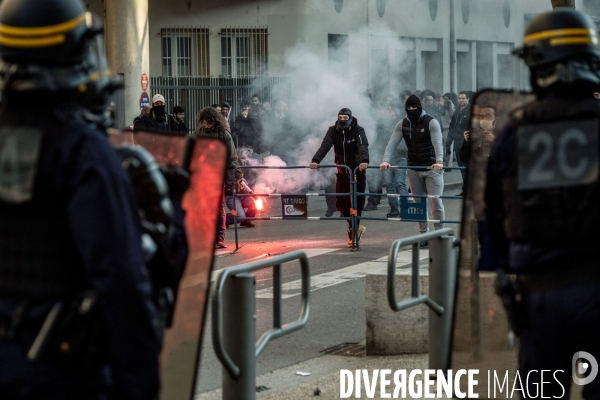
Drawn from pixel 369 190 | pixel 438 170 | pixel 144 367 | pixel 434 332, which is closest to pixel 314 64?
pixel 369 190

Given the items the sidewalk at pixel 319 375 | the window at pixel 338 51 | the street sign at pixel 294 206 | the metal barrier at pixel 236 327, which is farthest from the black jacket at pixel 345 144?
the window at pixel 338 51

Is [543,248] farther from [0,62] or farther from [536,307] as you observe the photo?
[0,62]

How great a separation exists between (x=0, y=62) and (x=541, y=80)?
1.78 m

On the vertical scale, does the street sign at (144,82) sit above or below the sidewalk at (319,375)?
above

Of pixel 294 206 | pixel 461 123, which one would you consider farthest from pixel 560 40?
pixel 461 123

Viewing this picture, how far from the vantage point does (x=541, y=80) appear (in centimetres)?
350

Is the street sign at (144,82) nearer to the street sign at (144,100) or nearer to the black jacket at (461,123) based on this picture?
the street sign at (144,100)

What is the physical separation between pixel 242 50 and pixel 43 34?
24.1 meters

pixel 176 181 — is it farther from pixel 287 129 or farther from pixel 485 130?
pixel 287 129

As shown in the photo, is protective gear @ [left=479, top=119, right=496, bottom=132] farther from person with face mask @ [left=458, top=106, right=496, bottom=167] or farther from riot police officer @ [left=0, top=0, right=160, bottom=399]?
riot police officer @ [left=0, top=0, right=160, bottom=399]

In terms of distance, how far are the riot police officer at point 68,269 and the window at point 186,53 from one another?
2370 cm

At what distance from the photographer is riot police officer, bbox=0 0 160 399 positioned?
8.49ft

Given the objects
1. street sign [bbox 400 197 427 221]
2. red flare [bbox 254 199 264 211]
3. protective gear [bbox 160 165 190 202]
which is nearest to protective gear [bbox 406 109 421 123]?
street sign [bbox 400 197 427 221]

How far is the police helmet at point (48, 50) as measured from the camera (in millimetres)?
2801
